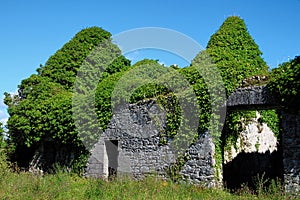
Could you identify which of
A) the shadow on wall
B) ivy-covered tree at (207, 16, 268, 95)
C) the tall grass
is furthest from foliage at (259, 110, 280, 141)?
the tall grass

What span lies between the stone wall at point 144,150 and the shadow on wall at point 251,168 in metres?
1.74

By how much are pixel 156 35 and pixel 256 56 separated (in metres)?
3.64

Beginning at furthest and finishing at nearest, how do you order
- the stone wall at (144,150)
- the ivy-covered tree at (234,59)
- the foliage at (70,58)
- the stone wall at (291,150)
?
the foliage at (70,58), the ivy-covered tree at (234,59), the stone wall at (144,150), the stone wall at (291,150)

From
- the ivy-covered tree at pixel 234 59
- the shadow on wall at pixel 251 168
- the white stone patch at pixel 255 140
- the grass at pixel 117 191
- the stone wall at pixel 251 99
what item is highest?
the ivy-covered tree at pixel 234 59

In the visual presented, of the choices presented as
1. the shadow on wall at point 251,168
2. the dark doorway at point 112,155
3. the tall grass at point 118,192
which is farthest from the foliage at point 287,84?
the dark doorway at point 112,155

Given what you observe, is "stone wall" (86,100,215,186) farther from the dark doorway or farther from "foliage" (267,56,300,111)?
"foliage" (267,56,300,111)

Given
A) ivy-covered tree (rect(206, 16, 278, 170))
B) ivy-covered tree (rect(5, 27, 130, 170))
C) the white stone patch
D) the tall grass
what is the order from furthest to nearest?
ivy-covered tree (rect(5, 27, 130, 170)) < the white stone patch < ivy-covered tree (rect(206, 16, 278, 170)) < the tall grass

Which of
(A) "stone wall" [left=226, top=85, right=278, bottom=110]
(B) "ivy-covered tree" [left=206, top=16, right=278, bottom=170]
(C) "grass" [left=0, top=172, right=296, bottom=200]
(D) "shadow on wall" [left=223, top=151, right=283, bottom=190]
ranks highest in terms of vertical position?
(B) "ivy-covered tree" [left=206, top=16, right=278, bottom=170]

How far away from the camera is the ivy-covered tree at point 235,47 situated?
10707 mm

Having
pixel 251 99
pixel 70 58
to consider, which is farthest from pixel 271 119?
pixel 70 58

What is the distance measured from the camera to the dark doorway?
12617 millimetres

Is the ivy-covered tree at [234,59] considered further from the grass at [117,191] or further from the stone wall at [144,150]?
the grass at [117,191]

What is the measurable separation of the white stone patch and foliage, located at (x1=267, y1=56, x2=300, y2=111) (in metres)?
3.28

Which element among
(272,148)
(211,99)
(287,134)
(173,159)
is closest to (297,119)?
(287,134)
